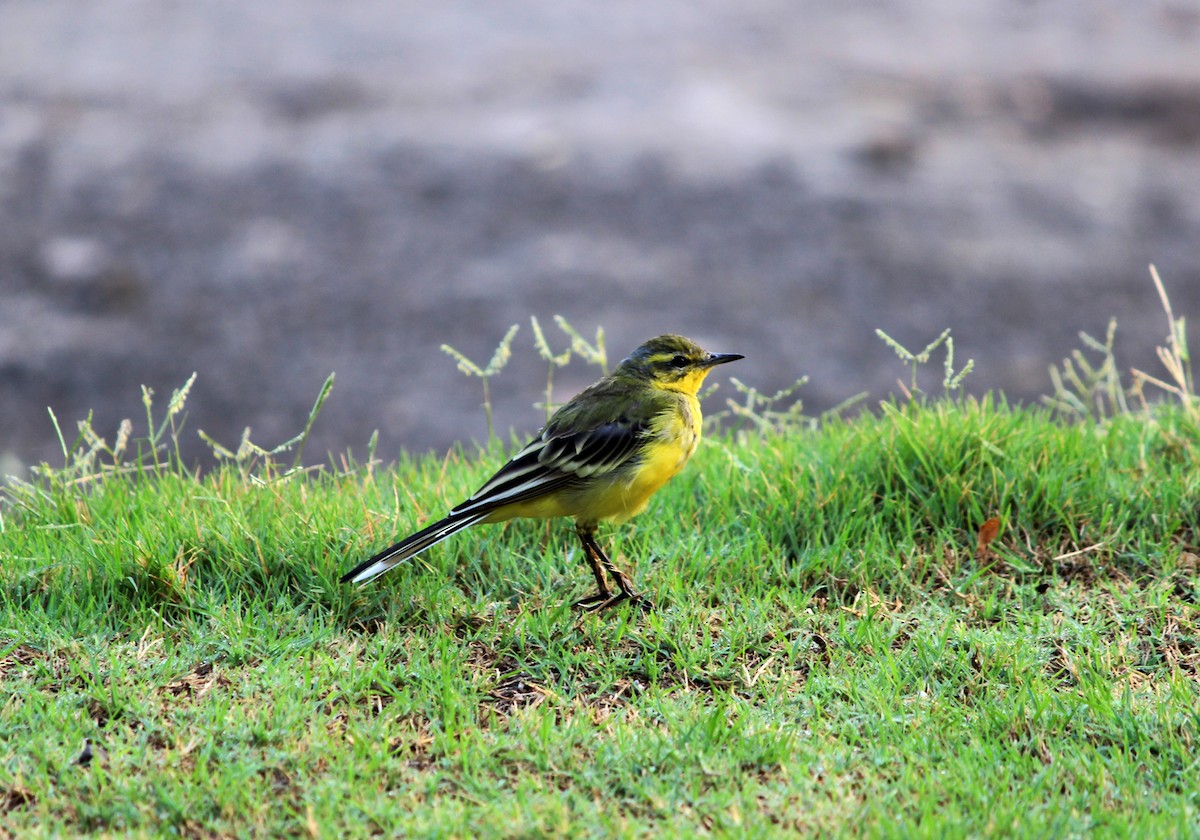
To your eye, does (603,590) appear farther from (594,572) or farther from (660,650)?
(660,650)

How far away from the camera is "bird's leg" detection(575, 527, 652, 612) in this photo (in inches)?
192

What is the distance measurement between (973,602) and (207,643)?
9.78 ft

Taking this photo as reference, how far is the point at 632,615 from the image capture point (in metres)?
4.86

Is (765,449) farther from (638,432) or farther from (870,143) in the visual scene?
(870,143)

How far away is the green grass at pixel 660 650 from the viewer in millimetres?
3777

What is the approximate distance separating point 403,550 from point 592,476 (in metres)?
0.78

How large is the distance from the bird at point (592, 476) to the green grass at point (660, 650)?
0.78 feet

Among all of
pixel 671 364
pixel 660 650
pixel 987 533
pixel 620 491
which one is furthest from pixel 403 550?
pixel 987 533

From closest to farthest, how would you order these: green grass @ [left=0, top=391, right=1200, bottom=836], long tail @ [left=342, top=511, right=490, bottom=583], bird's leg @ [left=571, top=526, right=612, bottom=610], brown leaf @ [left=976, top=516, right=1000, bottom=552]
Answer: green grass @ [left=0, top=391, right=1200, bottom=836] < long tail @ [left=342, top=511, right=490, bottom=583] < bird's leg @ [left=571, top=526, right=612, bottom=610] < brown leaf @ [left=976, top=516, right=1000, bottom=552]

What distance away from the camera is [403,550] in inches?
184

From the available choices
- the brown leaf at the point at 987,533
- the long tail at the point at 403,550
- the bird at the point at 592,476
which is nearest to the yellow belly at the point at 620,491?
the bird at the point at 592,476

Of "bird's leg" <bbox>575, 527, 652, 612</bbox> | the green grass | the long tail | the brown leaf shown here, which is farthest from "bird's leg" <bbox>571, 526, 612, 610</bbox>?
the brown leaf

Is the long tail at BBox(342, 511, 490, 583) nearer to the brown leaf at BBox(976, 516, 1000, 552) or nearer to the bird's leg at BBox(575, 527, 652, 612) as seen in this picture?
the bird's leg at BBox(575, 527, 652, 612)

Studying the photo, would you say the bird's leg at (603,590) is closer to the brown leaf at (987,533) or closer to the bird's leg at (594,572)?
the bird's leg at (594,572)
